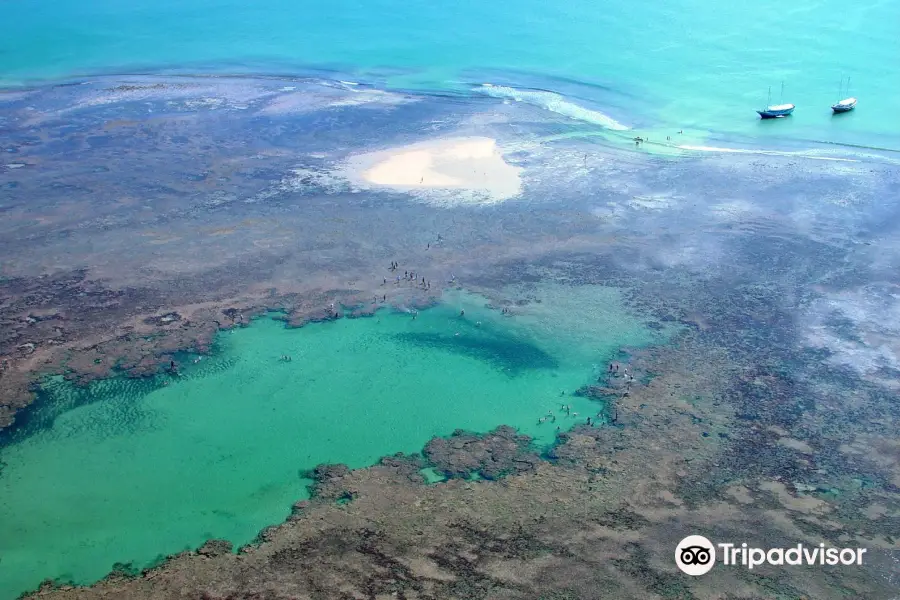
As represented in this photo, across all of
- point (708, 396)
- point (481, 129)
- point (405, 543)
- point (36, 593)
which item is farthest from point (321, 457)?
point (481, 129)

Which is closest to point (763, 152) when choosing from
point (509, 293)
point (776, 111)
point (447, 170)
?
point (776, 111)

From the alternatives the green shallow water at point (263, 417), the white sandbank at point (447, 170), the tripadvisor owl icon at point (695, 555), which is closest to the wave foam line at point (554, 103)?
the white sandbank at point (447, 170)

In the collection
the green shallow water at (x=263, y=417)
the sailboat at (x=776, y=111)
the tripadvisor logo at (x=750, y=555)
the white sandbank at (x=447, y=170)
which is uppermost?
the sailboat at (x=776, y=111)

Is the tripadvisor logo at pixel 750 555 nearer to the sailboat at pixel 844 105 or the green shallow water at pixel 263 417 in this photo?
the green shallow water at pixel 263 417

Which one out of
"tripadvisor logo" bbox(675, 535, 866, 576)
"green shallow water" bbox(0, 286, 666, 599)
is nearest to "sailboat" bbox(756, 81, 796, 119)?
"green shallow water" bbox(0, 286, 666, 599)

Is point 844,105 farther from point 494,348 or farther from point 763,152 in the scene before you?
point 494,348
